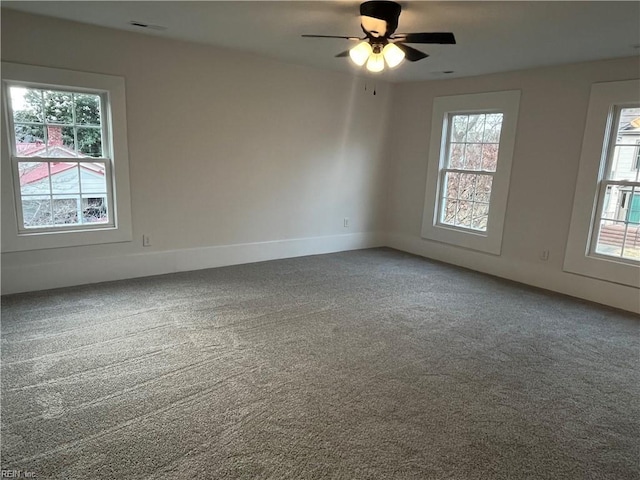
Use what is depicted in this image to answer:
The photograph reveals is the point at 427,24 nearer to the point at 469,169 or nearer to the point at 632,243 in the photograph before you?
the point at 469,169

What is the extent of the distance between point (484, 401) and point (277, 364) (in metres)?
1.30

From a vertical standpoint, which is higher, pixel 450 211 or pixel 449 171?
pixel 449 171

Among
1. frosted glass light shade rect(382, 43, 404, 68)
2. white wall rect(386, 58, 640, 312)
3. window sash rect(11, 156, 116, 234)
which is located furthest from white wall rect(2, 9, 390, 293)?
frosted glass light shade rect(382, 43, 404, 68)

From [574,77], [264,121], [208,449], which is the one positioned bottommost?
[208,449]

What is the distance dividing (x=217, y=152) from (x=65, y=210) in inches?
65.2

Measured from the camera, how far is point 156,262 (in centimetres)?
447

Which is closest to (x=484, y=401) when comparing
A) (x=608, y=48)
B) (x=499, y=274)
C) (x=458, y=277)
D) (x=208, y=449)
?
(x=208, y=449)

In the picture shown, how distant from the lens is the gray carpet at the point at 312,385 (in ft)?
6.18

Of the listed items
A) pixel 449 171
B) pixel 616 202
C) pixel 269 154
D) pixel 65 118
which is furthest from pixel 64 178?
pixel 616 202

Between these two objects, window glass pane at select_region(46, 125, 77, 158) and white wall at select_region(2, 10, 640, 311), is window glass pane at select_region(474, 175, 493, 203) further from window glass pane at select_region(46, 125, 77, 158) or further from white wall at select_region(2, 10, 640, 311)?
window glass pane at select_region(46, 125, 77, 158)

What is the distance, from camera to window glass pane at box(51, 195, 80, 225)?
391cm

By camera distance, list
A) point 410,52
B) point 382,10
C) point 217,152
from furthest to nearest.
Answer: point 217,152, point 410,52, point 382,10

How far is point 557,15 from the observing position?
2.84m

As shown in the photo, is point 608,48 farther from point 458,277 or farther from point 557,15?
point 458,277
